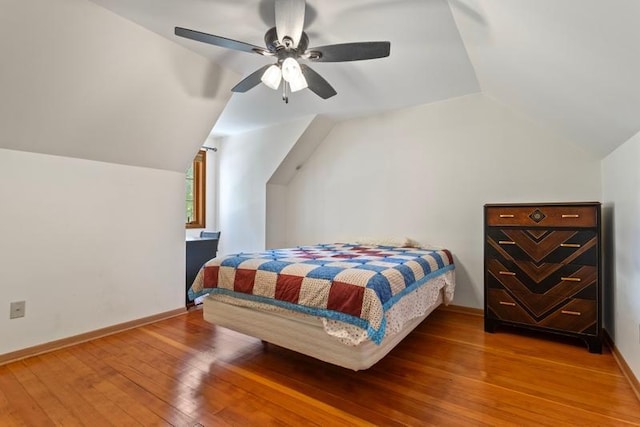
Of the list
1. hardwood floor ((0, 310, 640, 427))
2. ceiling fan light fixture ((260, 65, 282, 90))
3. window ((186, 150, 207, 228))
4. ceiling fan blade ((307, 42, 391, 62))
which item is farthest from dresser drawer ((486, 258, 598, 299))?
window ((186, 150, 207, 228))

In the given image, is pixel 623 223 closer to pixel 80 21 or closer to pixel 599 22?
pixel 599 22

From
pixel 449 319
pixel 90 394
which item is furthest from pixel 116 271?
pixel 449 319

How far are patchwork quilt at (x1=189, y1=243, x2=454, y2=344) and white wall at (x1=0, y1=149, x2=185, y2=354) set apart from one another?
890 mm

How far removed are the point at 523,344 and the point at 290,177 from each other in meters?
3.45

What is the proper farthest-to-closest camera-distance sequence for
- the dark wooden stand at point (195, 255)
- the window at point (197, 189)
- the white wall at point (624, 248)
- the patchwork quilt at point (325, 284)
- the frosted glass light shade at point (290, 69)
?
the window at point (197, 189), the dark wooden stand at point (195, 255), the frosted glass light shade at point (290, 69), the white wall at point (624, 248), the patchwork quilt at point (325, 284)

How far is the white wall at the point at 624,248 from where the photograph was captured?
1.85m

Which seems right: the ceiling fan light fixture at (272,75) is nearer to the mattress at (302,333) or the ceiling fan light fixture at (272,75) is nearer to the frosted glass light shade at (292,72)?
the frosted glass light shade at (292,72)

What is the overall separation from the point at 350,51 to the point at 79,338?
10.1 ft

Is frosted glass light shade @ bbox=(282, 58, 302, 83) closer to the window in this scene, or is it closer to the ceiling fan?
the ceiling fan

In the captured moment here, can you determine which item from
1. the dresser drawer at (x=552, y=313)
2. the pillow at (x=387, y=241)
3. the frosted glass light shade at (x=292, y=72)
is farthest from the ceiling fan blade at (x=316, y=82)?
the dresser drawer at (x=552, y=313)

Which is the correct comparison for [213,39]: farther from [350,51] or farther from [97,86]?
[97,86]

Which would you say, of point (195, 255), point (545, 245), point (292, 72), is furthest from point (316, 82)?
point (195, 255)

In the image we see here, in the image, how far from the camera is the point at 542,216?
2557mm

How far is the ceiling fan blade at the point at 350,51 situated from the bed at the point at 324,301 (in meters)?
1.35
